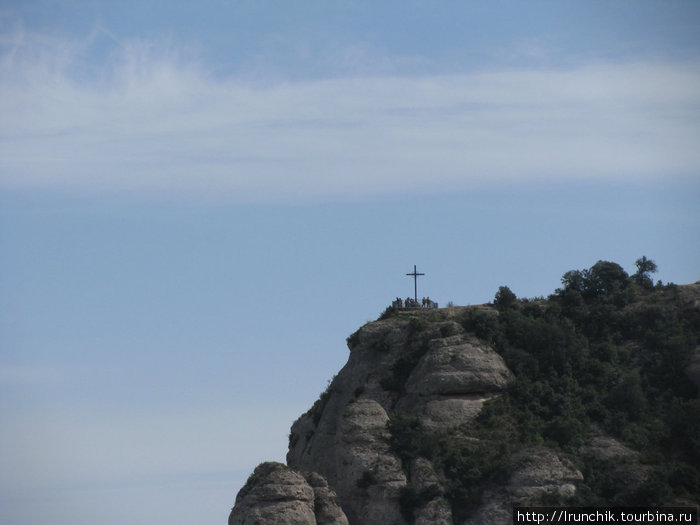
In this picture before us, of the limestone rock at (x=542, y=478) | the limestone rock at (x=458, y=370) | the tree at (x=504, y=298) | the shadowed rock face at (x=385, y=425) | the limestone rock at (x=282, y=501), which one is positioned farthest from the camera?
the tree at (x=504, y=298)

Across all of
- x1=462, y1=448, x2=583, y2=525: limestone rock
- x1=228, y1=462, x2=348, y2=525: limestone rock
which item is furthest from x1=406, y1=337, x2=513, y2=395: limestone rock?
x1=228, y1=462, x2=348, y2=525: limestone rock

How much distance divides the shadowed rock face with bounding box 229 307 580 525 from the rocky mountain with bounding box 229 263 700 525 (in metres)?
0.09

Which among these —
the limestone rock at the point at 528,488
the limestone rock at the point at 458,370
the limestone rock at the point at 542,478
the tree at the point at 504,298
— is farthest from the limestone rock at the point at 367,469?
the tree at the point at 504,298

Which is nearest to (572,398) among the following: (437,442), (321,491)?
(437,442)

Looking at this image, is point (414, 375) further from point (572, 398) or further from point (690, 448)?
point (690, 448)

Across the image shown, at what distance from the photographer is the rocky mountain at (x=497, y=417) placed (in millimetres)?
91250

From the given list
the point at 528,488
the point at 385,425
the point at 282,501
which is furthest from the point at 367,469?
the point at 528,488

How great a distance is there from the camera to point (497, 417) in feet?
328

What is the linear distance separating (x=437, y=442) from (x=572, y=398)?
489 inches

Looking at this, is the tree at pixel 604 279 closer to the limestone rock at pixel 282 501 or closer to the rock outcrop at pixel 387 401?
the rock outcrop at pixel 387 401

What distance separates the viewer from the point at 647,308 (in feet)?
365

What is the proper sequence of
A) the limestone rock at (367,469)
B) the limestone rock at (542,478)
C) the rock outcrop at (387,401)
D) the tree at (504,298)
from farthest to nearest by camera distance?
the tree at (504,298)
the rock outcrop at (387,401)
the limestone rock at (367,469)
the limestone rock at (542,478)

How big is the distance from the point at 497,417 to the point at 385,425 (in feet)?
27.3

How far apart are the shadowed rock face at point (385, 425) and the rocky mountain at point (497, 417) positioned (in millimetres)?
94
